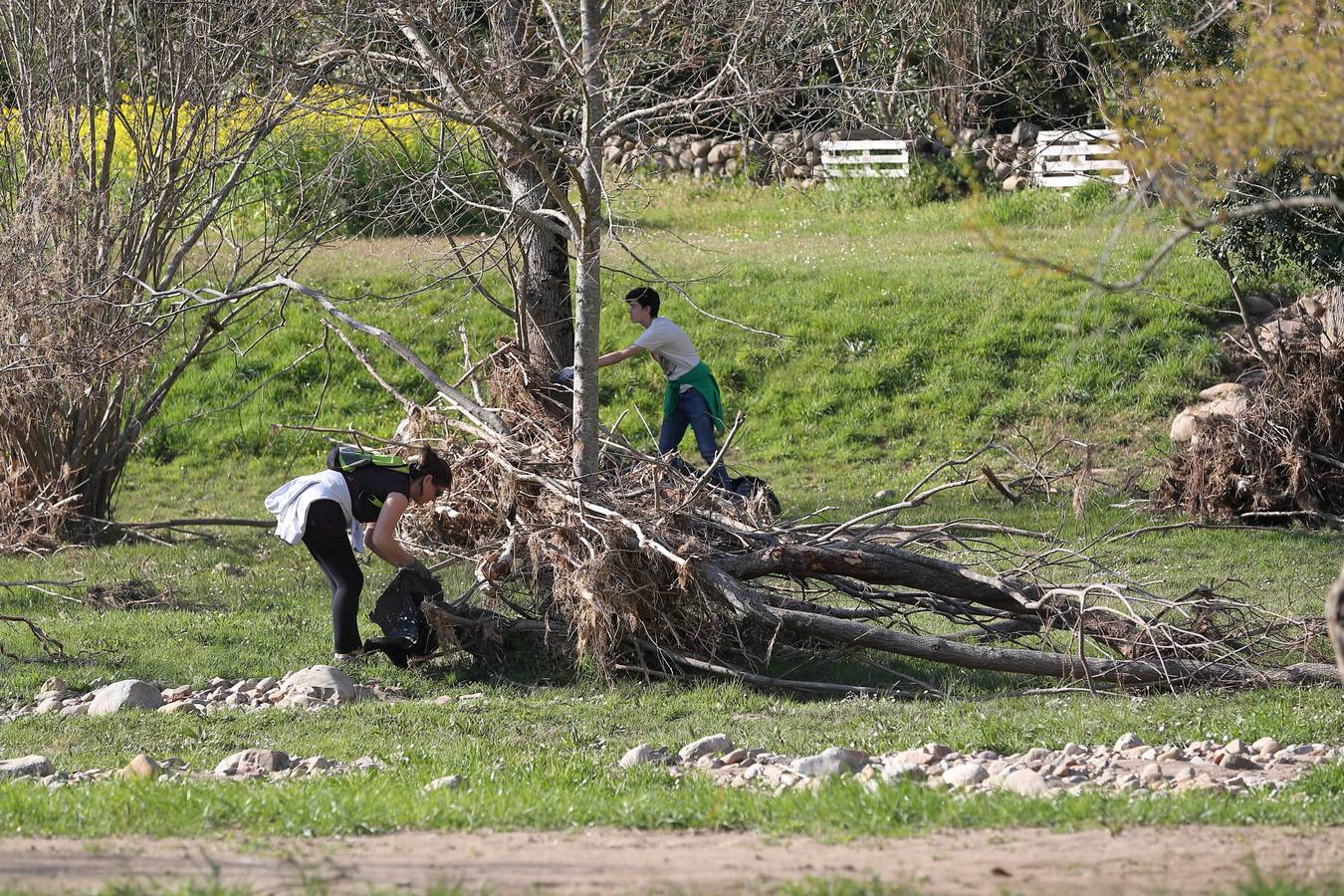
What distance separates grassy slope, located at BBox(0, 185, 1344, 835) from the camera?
18.0ft

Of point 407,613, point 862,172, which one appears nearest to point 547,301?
point 407,613

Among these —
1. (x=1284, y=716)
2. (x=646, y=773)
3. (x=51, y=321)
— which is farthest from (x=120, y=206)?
(x=1284, y=716)

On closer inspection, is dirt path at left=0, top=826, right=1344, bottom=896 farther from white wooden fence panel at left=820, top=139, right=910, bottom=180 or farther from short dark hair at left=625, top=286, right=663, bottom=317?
white wooden fence panel at left=820, top=139, right=910, bottom=180

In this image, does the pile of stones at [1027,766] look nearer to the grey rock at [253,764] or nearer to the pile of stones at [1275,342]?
the grey rock at [253,764]

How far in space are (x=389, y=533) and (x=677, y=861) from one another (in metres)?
4.09

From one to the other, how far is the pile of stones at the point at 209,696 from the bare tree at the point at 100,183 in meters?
3.59

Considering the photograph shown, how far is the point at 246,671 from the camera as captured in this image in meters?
8.80

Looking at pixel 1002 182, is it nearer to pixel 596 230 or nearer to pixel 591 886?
pixel 596 230

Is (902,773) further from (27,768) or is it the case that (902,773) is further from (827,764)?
(27,768)

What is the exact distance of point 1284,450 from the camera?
1240 centimetres

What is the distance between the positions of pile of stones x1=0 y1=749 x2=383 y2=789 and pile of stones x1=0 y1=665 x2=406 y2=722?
1.06 m

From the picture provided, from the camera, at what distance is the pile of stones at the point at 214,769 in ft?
21.2

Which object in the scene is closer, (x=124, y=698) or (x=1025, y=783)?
(x=1025, y=783)

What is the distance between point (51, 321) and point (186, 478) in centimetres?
572
